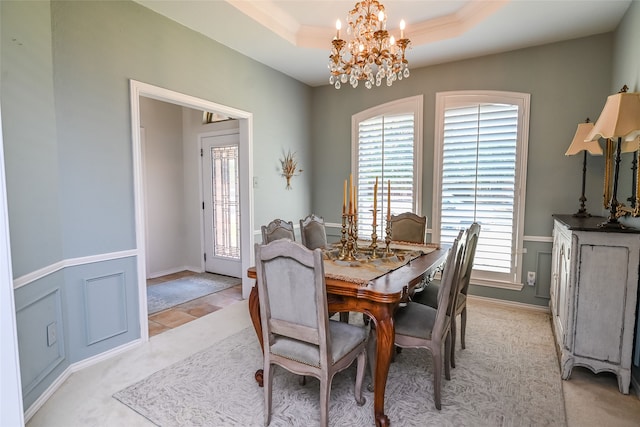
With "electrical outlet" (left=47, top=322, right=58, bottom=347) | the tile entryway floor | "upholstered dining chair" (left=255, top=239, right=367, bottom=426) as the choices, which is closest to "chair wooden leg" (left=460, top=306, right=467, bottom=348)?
"upholstered dining chair" (left=255, top=239, right=367, bottom=426)

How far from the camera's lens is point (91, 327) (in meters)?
2.62

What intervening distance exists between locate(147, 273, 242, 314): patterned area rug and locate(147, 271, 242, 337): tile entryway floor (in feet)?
0.40

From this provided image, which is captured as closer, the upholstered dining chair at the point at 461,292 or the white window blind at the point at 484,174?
the upholstered dining chair at the point at 461,292

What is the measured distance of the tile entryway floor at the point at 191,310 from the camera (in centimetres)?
339

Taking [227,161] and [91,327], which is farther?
[227,161]

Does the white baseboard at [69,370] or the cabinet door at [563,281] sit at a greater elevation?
the cabinet door at [563,281]

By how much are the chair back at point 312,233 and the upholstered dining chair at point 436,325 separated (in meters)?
1.24

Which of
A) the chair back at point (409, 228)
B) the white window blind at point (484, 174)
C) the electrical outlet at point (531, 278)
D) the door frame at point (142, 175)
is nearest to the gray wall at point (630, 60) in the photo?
the white window blind at point (484, 174)

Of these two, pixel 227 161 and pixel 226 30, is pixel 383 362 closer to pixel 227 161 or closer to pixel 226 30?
pixel 226 30

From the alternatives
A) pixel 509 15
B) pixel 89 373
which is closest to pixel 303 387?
pixel 89 373

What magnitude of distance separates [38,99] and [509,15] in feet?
12.3

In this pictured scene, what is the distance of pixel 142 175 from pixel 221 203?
1548 millimetres

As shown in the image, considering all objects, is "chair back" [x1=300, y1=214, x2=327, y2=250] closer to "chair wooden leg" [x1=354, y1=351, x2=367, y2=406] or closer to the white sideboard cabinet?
"chair wooden leg" [x1=354, y1=351, x2=367, y2=406]

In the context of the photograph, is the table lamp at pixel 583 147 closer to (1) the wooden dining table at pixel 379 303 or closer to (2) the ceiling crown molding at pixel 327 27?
(2) the ceiling crown molding at pixel 327 27
